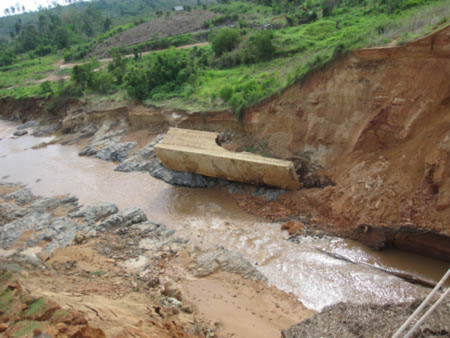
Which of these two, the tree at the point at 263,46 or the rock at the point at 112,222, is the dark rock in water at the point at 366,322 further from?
the tree at the point at 263,46

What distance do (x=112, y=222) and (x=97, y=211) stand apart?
55.7 inches

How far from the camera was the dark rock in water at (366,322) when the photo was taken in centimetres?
564

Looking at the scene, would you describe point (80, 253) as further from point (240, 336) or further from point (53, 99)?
point (53, 99)

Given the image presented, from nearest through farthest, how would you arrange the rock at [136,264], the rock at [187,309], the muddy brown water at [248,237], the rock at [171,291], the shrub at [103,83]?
1. the rock at [187,309]
2. the rock at [171,291]
3. the muddy brown water at [248,237]
4. the rock at [136,264]
5. the shrub at [103,83]

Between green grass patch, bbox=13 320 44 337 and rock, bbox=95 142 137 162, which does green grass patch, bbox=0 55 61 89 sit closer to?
rock, bbox=95 142 137 162

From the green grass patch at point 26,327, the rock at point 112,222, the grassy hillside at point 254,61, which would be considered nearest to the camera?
the green grass patch at point 26,327

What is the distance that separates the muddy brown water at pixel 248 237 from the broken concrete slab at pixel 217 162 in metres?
1.22

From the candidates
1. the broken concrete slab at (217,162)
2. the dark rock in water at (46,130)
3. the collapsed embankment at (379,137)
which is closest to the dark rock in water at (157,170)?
the broken concrete slab at (217,162)

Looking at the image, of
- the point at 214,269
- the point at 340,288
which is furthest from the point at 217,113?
the point at 340,288

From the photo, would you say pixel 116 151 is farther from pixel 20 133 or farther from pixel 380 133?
pixel 380 133

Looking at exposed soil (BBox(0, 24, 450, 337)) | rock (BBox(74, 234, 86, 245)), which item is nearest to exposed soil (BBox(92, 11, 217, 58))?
exposed soil (BBox(0, 24, 450, 337))

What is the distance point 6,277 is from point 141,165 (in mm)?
10709

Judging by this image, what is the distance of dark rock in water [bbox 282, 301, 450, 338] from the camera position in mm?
5637

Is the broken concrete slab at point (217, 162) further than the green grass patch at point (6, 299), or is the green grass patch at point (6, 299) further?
the broken concrete slab at point (217, 162)
